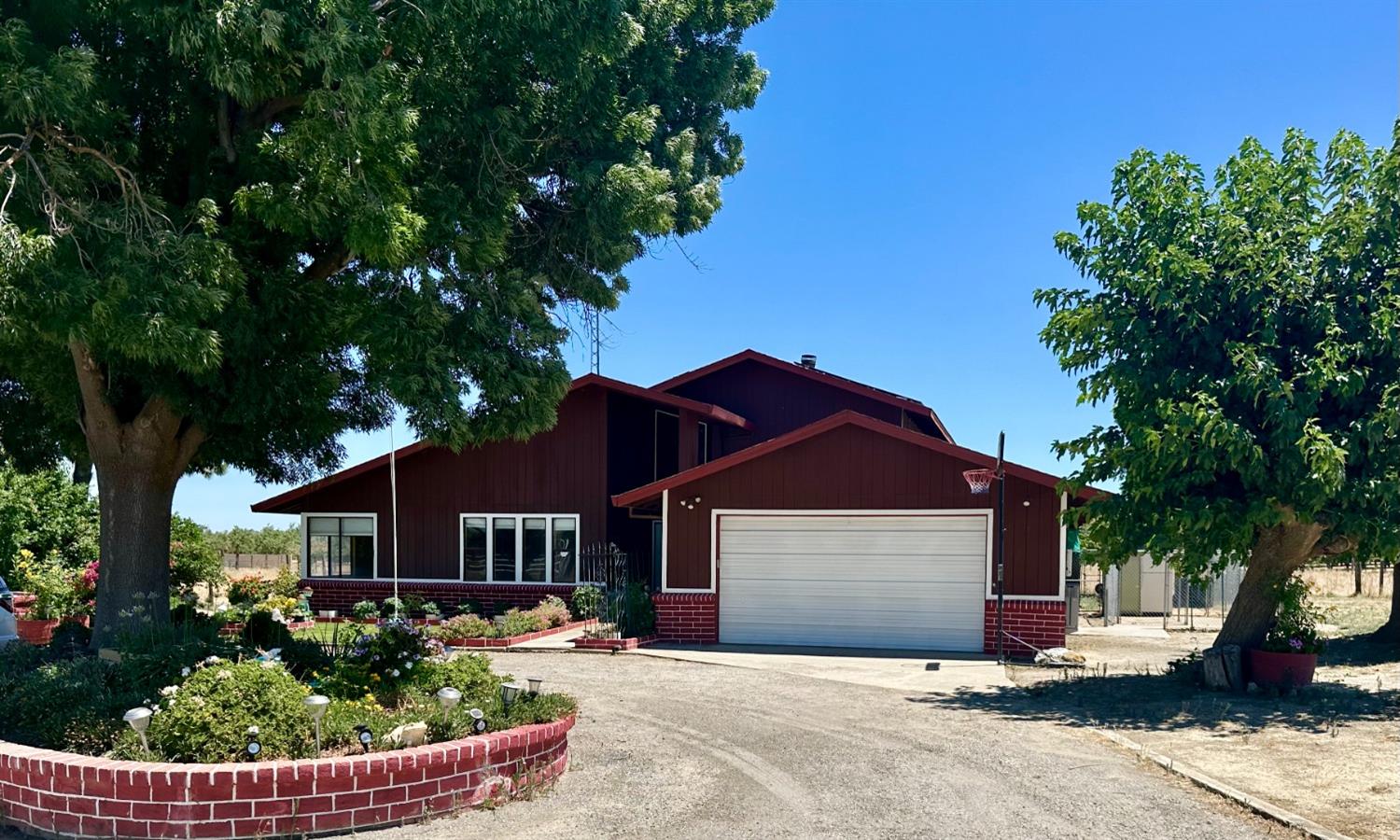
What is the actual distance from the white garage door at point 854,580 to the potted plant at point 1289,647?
187 inches

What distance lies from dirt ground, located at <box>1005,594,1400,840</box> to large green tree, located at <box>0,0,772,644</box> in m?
6.82

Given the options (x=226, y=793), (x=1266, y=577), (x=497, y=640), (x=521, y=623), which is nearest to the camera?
(x=226, y=793)

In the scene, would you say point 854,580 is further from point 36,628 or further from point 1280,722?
point 36,628

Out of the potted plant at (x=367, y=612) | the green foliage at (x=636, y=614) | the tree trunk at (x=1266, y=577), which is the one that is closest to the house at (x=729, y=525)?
the green foliage at (x=636, y=614)

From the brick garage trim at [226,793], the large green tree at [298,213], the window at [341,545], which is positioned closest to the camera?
the brick garage trim at [226,793]

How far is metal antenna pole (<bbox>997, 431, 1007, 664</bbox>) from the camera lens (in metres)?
15.9

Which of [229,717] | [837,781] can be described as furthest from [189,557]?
[837,781]

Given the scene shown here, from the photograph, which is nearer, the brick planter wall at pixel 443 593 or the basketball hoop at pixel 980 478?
the basketball hoop at pixel 980 478

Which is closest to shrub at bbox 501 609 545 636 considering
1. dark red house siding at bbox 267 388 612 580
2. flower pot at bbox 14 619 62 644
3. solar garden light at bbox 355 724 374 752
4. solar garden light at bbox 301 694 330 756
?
dark red house siding at bbox 267 388 612 580

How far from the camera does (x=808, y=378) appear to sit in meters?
24.4

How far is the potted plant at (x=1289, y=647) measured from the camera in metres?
12.2

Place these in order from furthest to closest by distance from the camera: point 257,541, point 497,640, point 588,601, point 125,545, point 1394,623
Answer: point 257,541
point 588,601
point 497,640
point 1394,623
point 125,545

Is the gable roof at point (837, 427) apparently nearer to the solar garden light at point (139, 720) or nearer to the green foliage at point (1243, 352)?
the green foliage at point (1243, 352)

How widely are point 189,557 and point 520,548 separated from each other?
7376 millimetres
